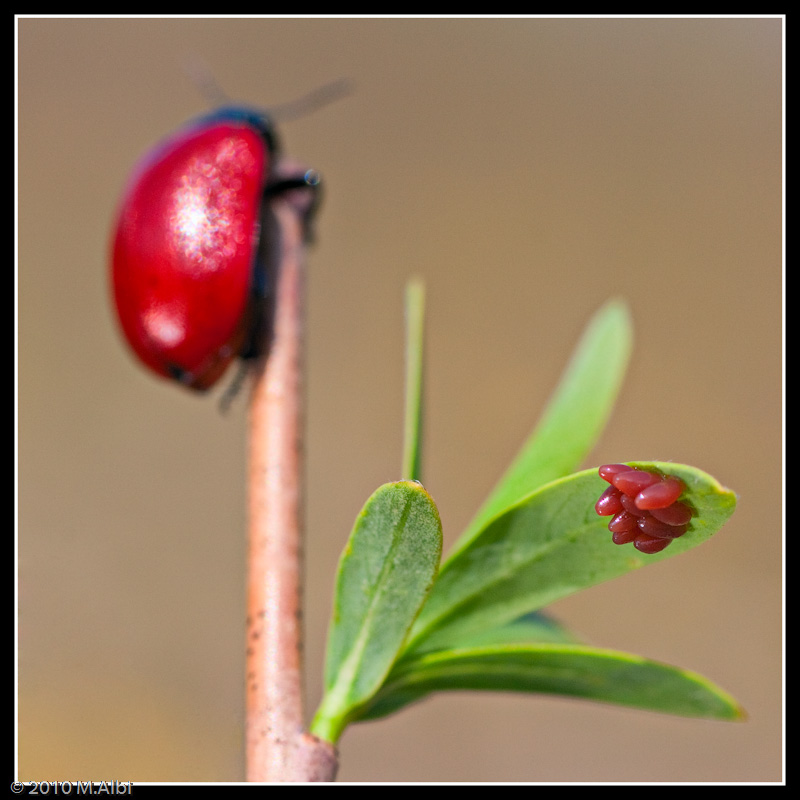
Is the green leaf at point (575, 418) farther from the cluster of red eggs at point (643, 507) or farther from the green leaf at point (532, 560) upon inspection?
the cluster of red eggs at point (643, 507)

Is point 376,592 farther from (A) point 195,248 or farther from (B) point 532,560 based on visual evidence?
(A) point 195,248

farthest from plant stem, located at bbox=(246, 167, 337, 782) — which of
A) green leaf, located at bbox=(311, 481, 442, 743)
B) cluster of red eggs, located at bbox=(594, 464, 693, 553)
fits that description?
cluster of red eggs, located at bbox=(594, 464, 693, 553)

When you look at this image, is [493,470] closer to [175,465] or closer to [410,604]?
[175,465]

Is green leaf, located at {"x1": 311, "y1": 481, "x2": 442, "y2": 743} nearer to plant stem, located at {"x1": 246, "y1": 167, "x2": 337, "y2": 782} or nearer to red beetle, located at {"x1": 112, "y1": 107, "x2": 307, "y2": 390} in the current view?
plant stem, located at {"x1": 246, "y1": 167, "x2": 337, "y2": 782}

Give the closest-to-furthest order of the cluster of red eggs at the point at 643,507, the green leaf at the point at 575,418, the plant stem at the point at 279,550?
the cluster of red eggs at the point at 643,507
the plant stem at the point at 279,550
the green leaf at the point at 575,418

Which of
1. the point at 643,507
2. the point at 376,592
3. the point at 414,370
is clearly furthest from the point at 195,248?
the point at 643,507

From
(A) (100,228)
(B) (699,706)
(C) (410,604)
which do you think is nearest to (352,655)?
(C) (410,604)

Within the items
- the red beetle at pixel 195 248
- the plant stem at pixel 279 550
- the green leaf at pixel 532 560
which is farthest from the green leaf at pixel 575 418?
the red beetle at pixel 195 248
